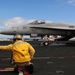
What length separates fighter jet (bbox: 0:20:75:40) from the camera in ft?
91.5

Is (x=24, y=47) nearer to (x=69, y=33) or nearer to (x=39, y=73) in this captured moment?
(x=39, y=73)

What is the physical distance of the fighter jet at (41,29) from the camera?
27.9m

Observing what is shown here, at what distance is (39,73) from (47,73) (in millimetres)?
300

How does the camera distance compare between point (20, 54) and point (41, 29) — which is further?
point (41, 29)

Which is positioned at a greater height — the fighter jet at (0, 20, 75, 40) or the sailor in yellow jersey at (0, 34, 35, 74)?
the fighter jet at (0, 20, 75, 40)

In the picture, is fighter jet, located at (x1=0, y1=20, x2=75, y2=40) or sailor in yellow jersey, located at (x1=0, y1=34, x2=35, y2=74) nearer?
sailor in yellow jersey, located at (x1=0, y1=34, x2=35, y2=74)

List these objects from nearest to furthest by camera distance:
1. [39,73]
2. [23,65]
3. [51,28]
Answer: [23,65] → [39,73] → [51,28]

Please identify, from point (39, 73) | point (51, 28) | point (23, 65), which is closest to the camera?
point (23, 65)

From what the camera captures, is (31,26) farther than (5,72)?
Yes

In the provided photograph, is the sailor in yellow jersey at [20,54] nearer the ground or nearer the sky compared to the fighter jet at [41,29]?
nearer the ground

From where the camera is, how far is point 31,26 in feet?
92.0

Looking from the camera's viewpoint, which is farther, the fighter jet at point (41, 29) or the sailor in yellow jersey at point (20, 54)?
the fighter jet at point (41, 29)

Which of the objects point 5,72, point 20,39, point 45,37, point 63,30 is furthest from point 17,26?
point 20,39

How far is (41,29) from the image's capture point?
2797 cm
